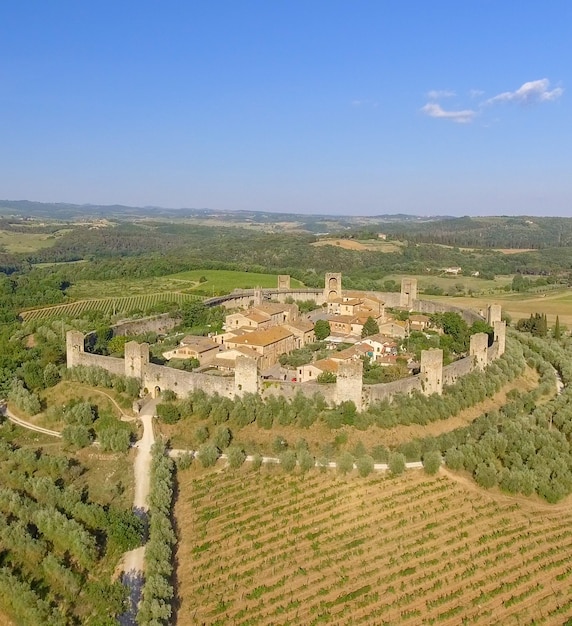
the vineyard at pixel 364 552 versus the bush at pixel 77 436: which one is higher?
the bush at pixel 77 436

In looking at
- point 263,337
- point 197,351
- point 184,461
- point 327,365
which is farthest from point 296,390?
point 197,351

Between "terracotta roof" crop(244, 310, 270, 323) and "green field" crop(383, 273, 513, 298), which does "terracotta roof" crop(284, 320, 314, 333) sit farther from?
"green field" crop(383, 273, 513, 298)

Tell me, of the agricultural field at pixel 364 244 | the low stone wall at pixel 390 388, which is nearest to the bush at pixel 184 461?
the low stone wall at pixel 390 388

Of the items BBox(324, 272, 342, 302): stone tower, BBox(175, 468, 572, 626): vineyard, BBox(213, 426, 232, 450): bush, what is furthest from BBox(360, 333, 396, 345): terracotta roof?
BBox(213, 426, 232, 450): bush

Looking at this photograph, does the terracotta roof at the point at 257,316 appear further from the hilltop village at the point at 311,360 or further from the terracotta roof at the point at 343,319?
the terracotta roof at the point at 343,319

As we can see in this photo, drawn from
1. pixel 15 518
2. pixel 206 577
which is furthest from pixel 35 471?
pixel 206 577

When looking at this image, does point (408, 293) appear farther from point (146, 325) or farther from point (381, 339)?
point (146, 325)

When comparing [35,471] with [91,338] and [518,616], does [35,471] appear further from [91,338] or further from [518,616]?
[518,616]
